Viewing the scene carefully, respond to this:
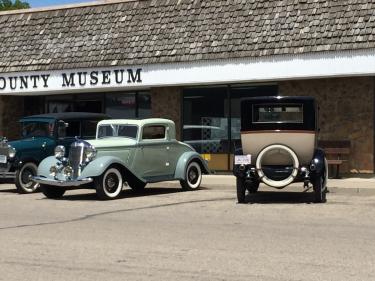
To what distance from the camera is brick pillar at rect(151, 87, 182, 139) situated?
64.3 ft

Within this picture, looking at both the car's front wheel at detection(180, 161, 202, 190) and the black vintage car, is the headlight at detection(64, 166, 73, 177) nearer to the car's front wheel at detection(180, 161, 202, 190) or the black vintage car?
the car's front wheel at detection(180, 161, 202, 190)

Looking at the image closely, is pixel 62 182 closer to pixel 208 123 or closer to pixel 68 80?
pixel 208 123

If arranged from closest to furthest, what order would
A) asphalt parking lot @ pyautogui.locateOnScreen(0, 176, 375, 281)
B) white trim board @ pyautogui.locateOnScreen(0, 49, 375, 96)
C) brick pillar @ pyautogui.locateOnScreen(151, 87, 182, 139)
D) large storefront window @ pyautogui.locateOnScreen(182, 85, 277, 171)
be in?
asphalt parking lot @ pyautogui.locateOnScreen(0, 176, 375, 281) < white trim board @ pyautogui.locateOnScreen(0, 49, 375, 96) < large storefront window @ pyautogui.locateOnScreen(182, 85, 277, 171) < brick pillar @ pyautogui.locateOnScreen(151, 87, 182, 139)

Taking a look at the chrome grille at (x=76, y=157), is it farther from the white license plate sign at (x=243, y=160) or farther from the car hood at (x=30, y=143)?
the white license plate sign at (x=243, y=160)

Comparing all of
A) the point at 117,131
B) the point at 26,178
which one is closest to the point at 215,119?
the point at 117,131

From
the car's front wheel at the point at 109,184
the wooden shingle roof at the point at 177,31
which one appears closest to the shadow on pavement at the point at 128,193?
the car's front wheel at the point at 109,184

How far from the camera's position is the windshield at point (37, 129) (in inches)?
611

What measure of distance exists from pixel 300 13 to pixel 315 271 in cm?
1186

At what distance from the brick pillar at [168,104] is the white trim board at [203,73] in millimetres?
828

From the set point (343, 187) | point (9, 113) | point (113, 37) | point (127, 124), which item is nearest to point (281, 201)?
point (343, 187)

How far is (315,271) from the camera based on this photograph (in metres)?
6.21

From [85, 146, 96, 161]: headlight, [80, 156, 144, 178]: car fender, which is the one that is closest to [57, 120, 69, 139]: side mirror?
[85, 146, 96, 161]: headlight

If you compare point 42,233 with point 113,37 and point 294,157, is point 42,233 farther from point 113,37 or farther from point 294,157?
point 113,37

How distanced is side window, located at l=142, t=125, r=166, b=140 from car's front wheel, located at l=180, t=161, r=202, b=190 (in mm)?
1045
